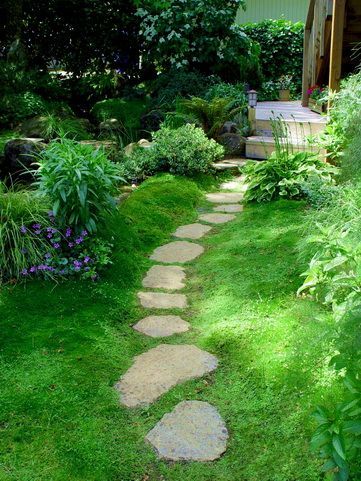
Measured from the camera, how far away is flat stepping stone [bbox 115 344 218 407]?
284cm

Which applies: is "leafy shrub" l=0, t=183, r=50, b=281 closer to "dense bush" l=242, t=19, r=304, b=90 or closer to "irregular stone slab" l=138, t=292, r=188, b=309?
"irregular stone slab" l=138, t=292, r=188, b=309

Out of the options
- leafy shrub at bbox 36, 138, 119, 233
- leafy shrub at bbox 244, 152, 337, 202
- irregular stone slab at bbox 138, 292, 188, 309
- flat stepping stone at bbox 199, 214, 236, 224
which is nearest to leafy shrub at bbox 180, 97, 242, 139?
leafy shrub at bbox 244, 152, 337, 202

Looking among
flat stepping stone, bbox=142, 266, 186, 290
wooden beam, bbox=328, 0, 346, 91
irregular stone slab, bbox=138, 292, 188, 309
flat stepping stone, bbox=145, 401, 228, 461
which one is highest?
wooden beam, bbox=328, 0, 346, 91

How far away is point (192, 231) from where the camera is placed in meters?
5.36

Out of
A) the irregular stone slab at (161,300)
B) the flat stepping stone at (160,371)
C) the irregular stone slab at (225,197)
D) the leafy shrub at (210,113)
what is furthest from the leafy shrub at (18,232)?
the leafy shrub at (210,113)

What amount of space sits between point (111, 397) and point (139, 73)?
1131 cm

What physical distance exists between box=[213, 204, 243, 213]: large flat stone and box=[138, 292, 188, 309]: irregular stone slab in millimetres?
2199

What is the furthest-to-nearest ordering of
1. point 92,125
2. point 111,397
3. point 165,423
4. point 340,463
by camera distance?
point 92,125
point 111,397
point 165,423
point 340,463

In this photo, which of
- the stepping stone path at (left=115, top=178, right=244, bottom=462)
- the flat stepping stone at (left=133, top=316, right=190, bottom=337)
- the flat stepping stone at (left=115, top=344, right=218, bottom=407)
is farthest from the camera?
the flat stepping stone at (left=133, top=316, right=190, bottom=337)

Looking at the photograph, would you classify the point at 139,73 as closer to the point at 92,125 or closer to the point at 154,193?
the point at 92,125

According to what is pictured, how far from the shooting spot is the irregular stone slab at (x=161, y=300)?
383 centimetres

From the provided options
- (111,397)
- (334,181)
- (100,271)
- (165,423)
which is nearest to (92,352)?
(111,397)

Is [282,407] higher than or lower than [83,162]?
lower

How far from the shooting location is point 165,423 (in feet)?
8.59
